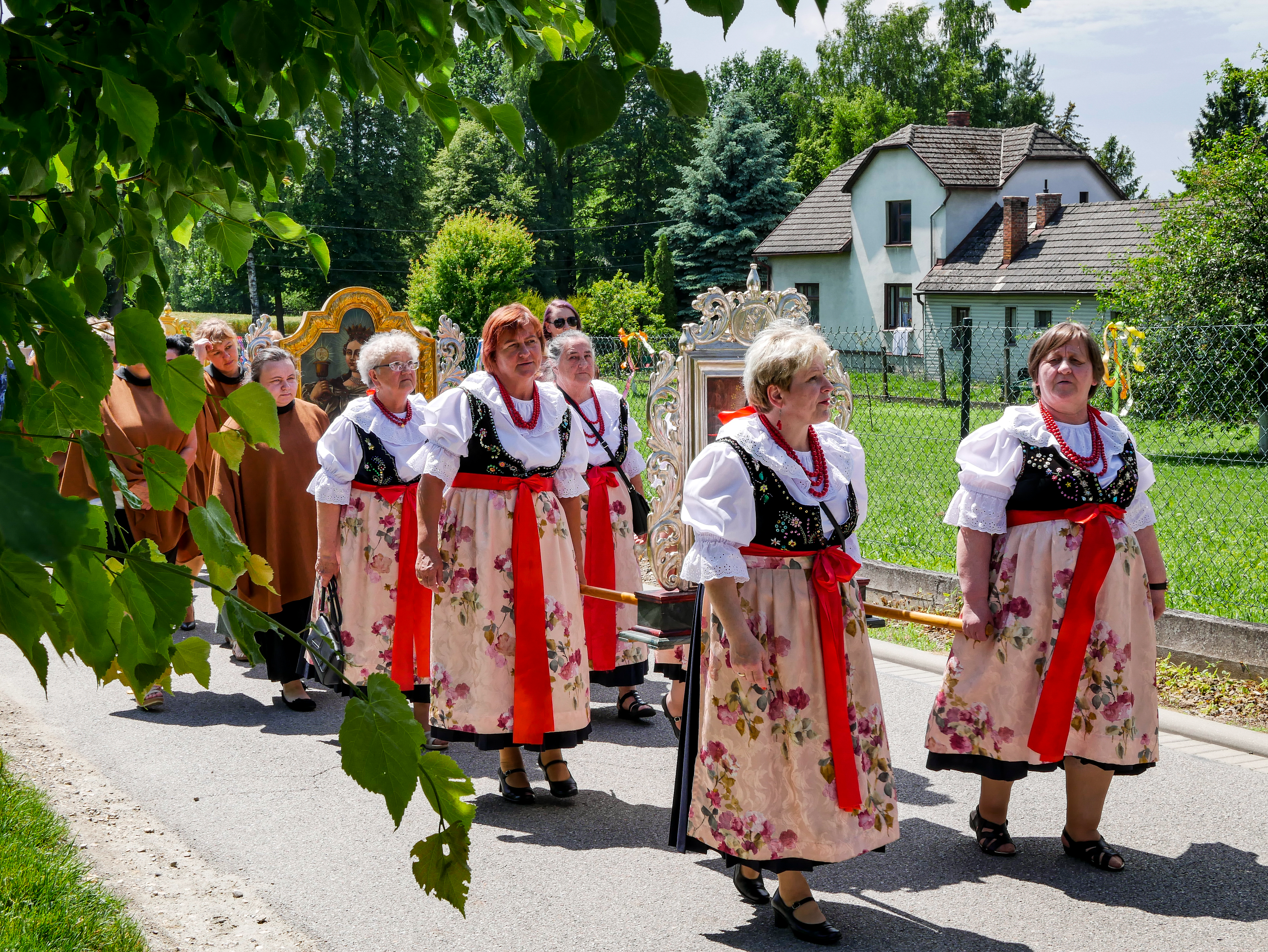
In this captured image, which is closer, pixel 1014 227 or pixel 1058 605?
pixel 1058 605

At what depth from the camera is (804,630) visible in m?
3.99

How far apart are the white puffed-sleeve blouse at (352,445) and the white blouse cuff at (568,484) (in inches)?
46.1

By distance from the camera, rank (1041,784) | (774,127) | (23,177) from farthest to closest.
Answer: (774,127), (1041,784), (23,177)

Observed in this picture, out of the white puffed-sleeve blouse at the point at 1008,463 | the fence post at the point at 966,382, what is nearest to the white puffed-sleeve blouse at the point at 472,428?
the white puffed-sleeve blouse at the point at 1008,463

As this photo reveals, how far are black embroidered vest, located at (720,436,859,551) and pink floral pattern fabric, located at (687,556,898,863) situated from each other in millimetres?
59

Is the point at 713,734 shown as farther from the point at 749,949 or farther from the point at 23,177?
the point at 23,177

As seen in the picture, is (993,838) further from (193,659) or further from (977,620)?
(193,659)

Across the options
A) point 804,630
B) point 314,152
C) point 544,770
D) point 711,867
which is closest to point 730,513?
point 804,630

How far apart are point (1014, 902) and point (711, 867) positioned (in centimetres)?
110

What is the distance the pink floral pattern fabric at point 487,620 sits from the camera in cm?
536

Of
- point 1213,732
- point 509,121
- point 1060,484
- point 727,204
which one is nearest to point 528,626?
point 1060,484

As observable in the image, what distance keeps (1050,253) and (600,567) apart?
33782 millimetres

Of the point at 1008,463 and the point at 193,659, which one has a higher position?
the point at 1008,463

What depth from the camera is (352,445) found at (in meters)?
6.53
